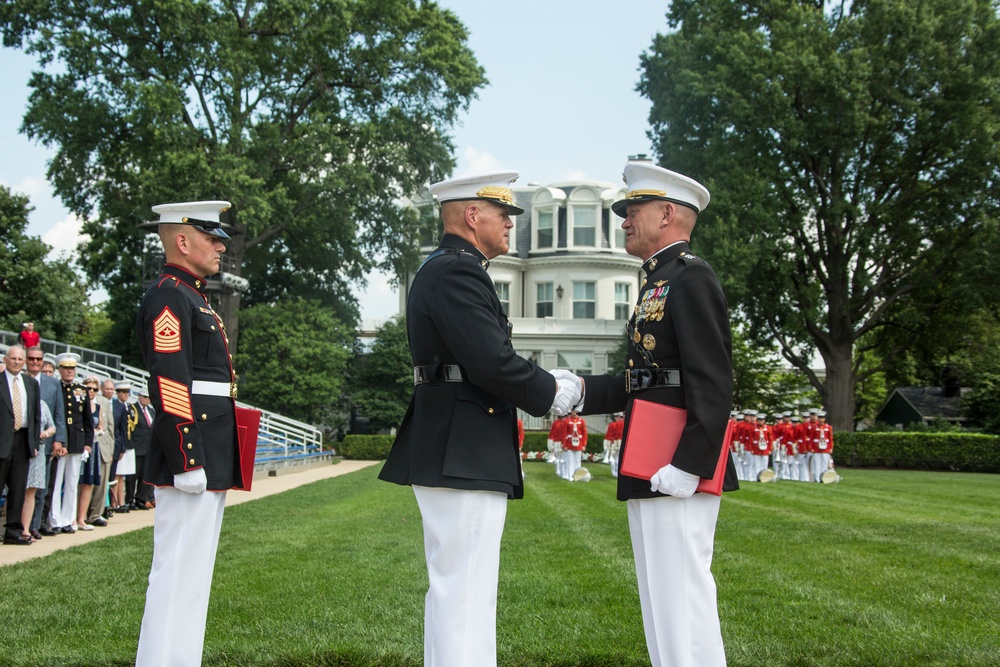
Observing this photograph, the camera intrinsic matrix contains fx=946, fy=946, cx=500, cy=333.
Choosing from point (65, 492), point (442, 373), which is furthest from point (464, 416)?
point (65, 492)

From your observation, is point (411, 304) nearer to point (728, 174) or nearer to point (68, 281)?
point (728, 174)

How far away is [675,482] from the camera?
13.6ft

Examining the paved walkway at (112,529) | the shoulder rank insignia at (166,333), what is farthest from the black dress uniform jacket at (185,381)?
the paved walkway at (112,529)

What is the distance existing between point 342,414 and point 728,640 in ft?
143

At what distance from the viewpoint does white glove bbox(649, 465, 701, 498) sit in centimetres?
414

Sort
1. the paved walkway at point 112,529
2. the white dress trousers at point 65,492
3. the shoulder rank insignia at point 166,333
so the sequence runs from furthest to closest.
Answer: the white dress trousers at point 65,492, the paved walkway at point 112,529, the shoulder rank insignia at point 166,333

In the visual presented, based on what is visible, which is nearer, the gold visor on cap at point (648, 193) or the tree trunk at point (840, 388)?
the gold visor on cap at point (648, 193)

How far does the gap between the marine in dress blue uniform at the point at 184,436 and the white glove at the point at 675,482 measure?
7.33 feet

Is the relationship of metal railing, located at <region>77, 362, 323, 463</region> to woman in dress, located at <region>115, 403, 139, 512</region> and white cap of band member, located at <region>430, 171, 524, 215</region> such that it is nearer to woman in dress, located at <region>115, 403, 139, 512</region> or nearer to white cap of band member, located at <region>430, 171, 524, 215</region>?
woman in dress, located at <region>115, 403, 139, 512</region>

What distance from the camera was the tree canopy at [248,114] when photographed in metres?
31.9

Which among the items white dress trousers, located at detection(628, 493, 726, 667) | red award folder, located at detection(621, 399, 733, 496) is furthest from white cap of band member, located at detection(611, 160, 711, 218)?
white dress trousers, located at detection(628, 493, 726, 667)

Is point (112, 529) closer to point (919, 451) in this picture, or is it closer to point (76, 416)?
point (76, 416)

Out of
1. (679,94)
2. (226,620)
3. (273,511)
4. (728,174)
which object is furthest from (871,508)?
(679,94)

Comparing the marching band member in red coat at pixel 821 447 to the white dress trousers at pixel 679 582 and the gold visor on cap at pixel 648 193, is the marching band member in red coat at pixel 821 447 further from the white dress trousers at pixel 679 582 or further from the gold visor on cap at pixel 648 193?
the white dress trousers at pixel 679 582
